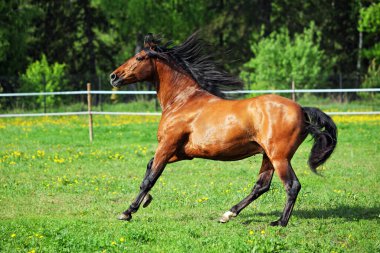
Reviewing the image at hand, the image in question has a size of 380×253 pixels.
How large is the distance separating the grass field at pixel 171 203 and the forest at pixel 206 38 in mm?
13521

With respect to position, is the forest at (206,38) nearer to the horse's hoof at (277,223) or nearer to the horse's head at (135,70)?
the horse's head at (135,70)

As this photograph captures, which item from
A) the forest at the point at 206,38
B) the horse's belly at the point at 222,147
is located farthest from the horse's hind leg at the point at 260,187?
the forest at the point at 206,38

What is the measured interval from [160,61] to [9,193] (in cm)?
348

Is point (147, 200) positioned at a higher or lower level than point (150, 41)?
lower

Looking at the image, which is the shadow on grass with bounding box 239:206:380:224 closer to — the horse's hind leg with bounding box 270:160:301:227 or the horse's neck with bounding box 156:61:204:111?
the horse's hind leg with bounding box 270:160:301:227

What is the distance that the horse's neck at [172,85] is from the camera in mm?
8883

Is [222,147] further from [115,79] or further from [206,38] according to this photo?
[206,38]

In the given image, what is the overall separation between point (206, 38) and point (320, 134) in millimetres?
25803

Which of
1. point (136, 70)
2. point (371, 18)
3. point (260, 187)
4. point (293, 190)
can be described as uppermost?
point (371, 18)

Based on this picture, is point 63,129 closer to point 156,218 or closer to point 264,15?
point 156,218

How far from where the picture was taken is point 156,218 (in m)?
8.59

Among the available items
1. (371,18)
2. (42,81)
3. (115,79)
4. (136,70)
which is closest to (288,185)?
(136,70)

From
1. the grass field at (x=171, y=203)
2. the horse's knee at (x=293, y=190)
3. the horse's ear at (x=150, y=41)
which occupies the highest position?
the horse's ear at (x=150, y=41)

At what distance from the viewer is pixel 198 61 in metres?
9.11
